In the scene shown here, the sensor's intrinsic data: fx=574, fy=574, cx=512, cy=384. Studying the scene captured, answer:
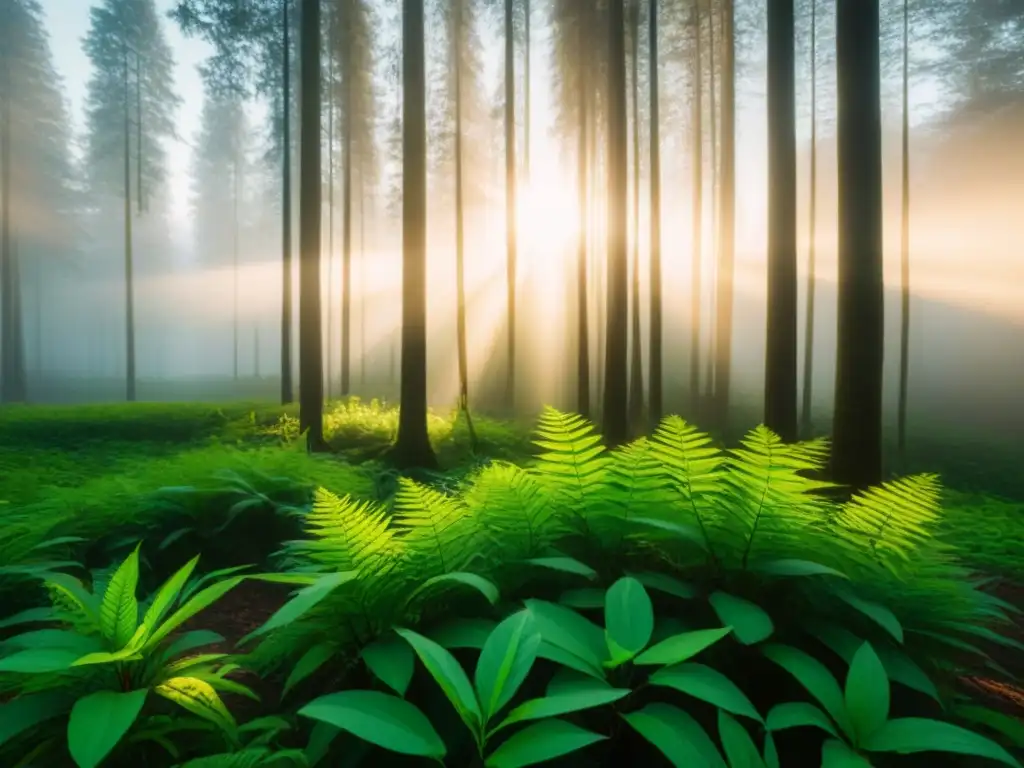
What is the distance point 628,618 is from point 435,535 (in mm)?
550

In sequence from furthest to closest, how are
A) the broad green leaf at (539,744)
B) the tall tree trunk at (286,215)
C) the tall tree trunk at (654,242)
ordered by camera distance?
the tall tree trunk at (286,215), the tall tree trunk at (654,242), the broad green leaf at (539,744)

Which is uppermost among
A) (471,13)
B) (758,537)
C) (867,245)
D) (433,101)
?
(471,13)

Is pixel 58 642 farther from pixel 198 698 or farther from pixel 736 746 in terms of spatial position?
pixel 736 746

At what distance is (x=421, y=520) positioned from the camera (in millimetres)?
1480

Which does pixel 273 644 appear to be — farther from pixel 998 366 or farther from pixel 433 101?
pixel 998 366

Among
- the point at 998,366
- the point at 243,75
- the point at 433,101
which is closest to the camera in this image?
the point at 243,75

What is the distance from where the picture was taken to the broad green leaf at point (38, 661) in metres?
1.08

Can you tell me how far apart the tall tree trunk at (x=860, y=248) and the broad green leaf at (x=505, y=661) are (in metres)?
6.36

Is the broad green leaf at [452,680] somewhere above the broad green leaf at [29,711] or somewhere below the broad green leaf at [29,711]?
above

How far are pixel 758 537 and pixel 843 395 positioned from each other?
5791 mm

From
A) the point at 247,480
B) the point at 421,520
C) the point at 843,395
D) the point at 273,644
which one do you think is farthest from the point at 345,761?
the point at 843,395

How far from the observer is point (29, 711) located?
3.84 feet

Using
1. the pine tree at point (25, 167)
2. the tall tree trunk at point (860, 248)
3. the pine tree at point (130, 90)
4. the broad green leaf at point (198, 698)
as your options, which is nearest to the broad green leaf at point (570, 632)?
the broad green leaf at point (198, 698)

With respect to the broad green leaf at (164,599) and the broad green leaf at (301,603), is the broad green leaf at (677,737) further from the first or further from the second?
the broad green leaf at (164,599)
